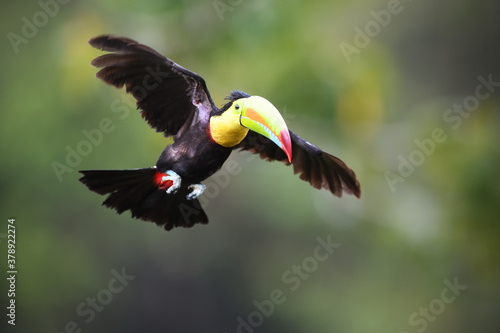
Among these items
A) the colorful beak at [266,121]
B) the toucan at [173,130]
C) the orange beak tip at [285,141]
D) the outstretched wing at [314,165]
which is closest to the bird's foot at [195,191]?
the toucan at [173,130]

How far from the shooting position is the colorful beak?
10.8 feet

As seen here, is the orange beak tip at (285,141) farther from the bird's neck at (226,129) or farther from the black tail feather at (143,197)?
the black tail feather at (143,197)

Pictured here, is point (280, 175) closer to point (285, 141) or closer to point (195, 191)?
point (195, 191)

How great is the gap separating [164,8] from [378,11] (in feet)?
10.1

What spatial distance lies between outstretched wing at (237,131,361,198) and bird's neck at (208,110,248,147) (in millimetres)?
478

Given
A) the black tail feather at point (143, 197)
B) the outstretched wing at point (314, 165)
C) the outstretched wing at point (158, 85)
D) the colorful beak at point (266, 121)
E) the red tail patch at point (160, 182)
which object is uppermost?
the outstretched wing at point (314, 165)

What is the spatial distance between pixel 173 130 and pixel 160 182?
28cm

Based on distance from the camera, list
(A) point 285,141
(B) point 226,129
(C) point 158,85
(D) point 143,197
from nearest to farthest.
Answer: (A) point 285,141
(B) point 226,129
(C) point 158,85
(D) point 143,197

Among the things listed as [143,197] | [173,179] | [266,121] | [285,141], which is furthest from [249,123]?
[143,197]

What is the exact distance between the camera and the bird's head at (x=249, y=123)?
10.9 feet

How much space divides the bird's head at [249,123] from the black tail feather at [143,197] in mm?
448

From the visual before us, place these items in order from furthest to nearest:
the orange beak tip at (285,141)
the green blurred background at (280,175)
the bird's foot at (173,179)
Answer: the green blurred background at (280,175), the bird's foot at (173,179), the orange beak tip at (285,141)

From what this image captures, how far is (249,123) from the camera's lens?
3.51 meters

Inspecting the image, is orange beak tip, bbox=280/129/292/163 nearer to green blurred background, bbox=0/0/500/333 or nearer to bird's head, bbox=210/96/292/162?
bird's head, bbox=210/96/292/162
